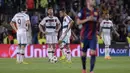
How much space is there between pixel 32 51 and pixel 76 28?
480 cm

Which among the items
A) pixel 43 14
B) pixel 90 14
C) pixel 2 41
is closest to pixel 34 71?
pixel 90 14

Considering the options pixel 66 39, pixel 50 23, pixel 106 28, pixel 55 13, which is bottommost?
pixel 66 39

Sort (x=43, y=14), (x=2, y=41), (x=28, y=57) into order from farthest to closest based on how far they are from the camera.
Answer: (x=43, y=14) → (x=2, y=41) → (x=28, y=57)

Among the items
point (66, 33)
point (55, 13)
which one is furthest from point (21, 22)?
point (55, 13)

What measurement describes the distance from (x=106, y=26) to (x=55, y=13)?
724 centimetres

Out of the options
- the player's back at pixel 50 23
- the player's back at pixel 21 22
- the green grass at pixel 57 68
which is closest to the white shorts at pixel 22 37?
the player's back at pixel 21 22

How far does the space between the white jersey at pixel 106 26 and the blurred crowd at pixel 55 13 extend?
2.62 metres

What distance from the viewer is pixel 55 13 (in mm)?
34562

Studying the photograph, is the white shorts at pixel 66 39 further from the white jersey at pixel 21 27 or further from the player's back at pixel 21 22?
the player's back at pixel 21 22

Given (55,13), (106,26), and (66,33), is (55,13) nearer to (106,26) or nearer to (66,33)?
(106,26)

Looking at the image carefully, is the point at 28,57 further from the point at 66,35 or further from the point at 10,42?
the point at 66,35

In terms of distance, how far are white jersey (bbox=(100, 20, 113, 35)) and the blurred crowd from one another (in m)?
2.62

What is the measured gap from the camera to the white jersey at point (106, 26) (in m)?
27.9

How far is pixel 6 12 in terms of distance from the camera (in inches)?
1342
